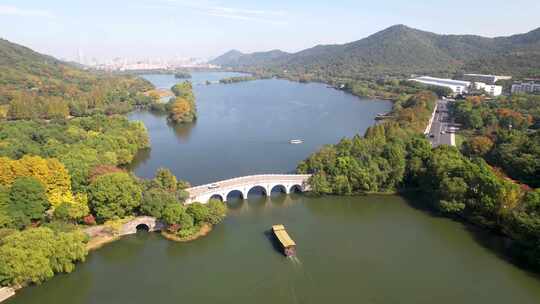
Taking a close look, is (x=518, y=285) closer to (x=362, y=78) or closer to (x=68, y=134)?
(x=68, y=134)

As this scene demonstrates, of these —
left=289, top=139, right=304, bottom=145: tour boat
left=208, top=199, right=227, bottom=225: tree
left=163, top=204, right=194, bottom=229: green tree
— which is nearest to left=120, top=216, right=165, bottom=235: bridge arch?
left=163, top=204, right=194, bottom=229: green tree

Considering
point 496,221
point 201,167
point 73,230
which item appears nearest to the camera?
point 73,230

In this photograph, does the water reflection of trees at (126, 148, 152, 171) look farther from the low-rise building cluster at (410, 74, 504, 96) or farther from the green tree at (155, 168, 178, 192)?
the low-rise building cluster at (410, 74, 504, 96)

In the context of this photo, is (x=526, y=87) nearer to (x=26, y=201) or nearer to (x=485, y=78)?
(x=485, y=78)

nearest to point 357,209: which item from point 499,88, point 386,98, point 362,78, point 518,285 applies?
point 518,285

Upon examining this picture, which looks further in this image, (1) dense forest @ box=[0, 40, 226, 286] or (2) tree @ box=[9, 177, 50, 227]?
(2) tree @ box=[9, 177, 50, 227]

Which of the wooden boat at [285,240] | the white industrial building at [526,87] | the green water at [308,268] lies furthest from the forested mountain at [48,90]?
the white industrial building at [526,87]
